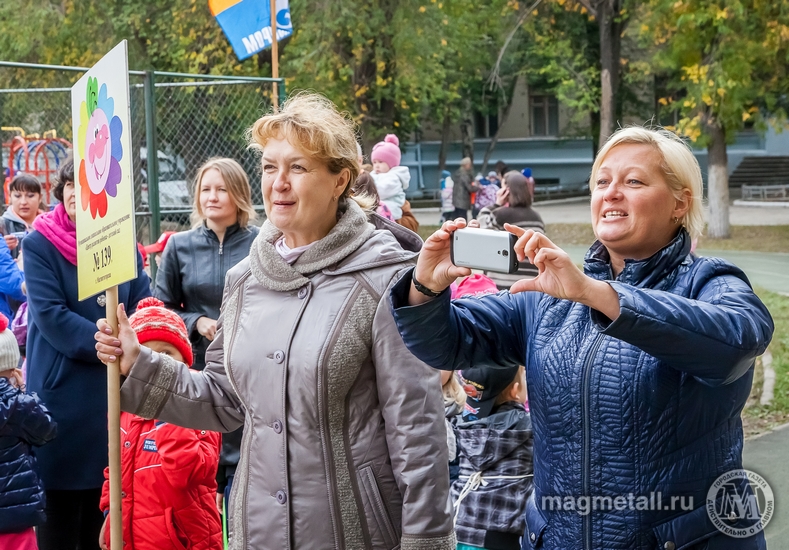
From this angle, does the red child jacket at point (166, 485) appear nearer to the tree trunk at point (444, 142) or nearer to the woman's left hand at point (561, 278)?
the woman's left hand at point (561, 278)

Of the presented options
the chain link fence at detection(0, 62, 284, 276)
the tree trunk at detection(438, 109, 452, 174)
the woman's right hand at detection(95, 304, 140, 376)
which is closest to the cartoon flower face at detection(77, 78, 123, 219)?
the woman's right hand at detection(95, 304, 140, 376)

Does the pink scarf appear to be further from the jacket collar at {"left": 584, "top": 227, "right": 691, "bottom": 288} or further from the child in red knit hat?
the jacket collar at {"left": 584, "top": 227, "right": 691, "bottom": 288}

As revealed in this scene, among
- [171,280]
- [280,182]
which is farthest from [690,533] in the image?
[171,280]

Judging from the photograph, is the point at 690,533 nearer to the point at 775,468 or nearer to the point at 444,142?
the point at 775,468

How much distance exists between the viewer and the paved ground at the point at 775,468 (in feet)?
18.0

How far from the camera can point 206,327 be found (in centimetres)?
499

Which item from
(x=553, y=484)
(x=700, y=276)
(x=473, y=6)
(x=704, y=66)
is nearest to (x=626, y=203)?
(x=700, y=276)

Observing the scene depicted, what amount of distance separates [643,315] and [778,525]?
4248 mm

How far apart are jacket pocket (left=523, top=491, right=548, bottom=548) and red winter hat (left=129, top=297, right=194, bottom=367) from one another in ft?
6.46

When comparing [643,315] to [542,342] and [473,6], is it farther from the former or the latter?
[473,6]

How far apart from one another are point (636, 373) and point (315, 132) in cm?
117

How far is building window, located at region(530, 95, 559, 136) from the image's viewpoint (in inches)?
1732

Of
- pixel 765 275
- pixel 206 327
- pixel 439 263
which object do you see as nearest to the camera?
pixel 439 263

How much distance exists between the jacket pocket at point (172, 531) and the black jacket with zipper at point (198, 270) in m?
1.40
